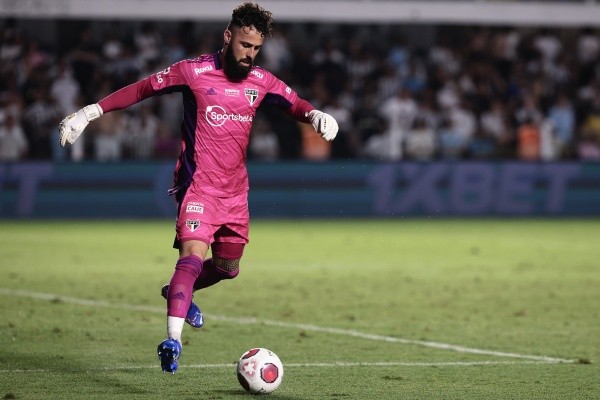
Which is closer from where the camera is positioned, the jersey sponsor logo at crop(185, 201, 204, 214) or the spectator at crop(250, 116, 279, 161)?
the jersey sponsor logo at crop(185, 201, 204, 214)

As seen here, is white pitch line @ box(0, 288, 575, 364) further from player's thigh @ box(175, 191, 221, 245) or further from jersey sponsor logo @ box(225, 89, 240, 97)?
jersey sponsor logo @ box(225, 89, 240, 97)

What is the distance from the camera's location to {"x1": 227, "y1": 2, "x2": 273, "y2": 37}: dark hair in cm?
722

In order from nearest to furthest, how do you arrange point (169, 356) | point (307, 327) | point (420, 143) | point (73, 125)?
point (169, 356) → point (73, 125) → point (307, 327) → point (420, 143)

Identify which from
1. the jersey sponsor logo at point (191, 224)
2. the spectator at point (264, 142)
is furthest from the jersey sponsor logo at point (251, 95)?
the spectator at point (264, 142)

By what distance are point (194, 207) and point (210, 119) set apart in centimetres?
59

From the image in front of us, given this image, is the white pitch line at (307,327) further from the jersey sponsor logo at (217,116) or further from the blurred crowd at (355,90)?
the blurred crowd at (355,90)

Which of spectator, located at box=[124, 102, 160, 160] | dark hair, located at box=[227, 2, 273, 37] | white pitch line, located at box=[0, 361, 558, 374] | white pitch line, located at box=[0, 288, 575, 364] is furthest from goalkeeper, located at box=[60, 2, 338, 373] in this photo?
spectator, located at box=[124, 102, 160, 160]

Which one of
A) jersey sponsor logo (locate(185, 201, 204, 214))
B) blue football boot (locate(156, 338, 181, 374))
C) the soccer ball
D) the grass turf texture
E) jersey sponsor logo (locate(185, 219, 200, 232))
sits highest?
jersey sponsor logo (locate(185, 201, 204, 214))

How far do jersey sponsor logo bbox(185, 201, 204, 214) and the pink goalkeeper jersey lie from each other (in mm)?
121

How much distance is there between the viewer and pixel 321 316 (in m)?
10.1

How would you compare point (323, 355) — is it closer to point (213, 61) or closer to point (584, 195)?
point (213, 61)

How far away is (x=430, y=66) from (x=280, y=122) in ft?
13.2

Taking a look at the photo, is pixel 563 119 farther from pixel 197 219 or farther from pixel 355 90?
pixel 197 219

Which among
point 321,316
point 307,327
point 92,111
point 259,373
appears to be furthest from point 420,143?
point 259,373
